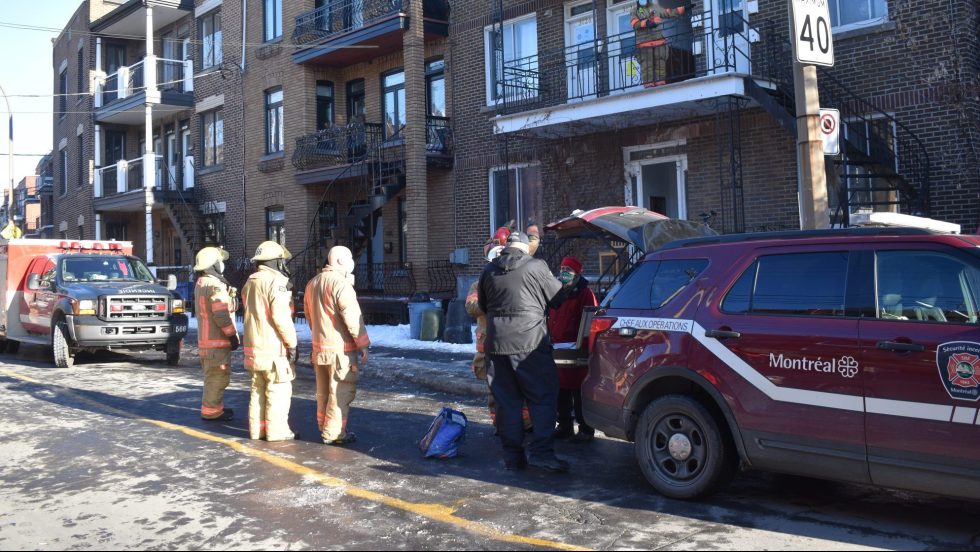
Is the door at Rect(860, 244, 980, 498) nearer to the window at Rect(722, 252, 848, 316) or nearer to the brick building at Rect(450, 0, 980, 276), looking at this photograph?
the window at Rect(722, 252, 848, 316)

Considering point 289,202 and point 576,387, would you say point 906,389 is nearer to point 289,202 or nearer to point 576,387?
point 576,387

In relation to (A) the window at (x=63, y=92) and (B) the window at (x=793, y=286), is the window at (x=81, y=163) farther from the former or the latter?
(B) the window at (x=793, y=286)

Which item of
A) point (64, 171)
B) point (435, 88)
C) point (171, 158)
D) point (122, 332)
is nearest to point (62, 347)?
point (122, 332)

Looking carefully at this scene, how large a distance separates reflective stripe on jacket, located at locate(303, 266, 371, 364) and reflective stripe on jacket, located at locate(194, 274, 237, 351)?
1.49 m

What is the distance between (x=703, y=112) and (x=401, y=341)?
A: 22.4 ft

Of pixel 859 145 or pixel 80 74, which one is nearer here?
pixel 859 145

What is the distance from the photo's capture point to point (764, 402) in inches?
207

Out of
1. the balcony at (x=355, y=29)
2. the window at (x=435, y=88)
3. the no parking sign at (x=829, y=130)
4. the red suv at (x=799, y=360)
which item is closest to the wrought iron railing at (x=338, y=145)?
the window at (x=435, y=88)

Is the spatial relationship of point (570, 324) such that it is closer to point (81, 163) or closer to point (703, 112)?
point (703, 112)

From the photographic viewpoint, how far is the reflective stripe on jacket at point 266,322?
780 cm

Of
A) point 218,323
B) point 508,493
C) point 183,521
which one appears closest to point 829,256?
point 508,493

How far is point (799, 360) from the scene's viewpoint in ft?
16.8

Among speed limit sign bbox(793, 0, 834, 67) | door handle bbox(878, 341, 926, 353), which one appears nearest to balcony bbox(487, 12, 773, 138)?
speed limit sign bbox(793, 0, 834, 67)

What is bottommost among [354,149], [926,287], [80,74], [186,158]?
[926,287]
